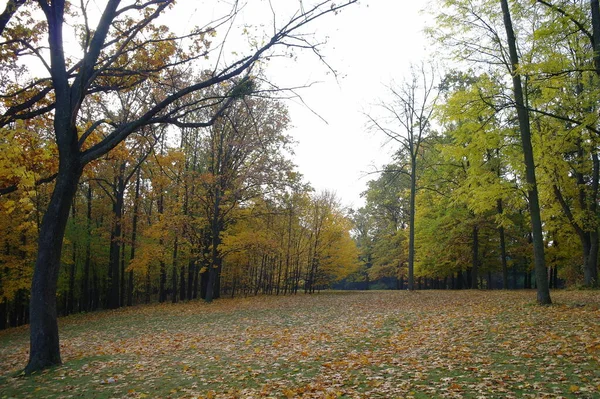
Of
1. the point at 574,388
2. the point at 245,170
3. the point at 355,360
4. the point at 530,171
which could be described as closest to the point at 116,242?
the point at 245,170

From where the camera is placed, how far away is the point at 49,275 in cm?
767

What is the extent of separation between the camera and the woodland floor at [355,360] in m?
5.21

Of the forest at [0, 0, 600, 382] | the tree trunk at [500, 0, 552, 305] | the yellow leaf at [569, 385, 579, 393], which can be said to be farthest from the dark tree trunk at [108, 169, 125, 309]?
the yellow leaf at [569, 385, 579, 393]

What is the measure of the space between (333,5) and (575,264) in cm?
2315

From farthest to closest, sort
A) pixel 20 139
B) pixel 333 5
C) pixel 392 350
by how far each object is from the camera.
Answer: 1. pixel 20 139
2. pixel 392 350
3. pixel 333 5

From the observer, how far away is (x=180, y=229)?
2286 centimetres

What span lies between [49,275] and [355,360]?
5.98 metres

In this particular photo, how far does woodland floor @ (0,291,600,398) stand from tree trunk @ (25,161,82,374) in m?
0.53

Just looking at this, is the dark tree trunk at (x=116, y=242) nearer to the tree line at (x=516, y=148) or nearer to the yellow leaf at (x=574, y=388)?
the tree line at (x=516, y=148)

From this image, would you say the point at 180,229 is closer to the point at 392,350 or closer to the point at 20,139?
the point at 20,139

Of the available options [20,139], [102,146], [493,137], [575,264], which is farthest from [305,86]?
[575,264]

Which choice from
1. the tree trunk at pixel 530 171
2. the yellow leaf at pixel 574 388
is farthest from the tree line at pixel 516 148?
the yellow leaf at pixel 574 388

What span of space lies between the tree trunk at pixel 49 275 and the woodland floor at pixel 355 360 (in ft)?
1.73

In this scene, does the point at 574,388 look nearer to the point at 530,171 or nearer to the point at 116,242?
the point at 530,171
